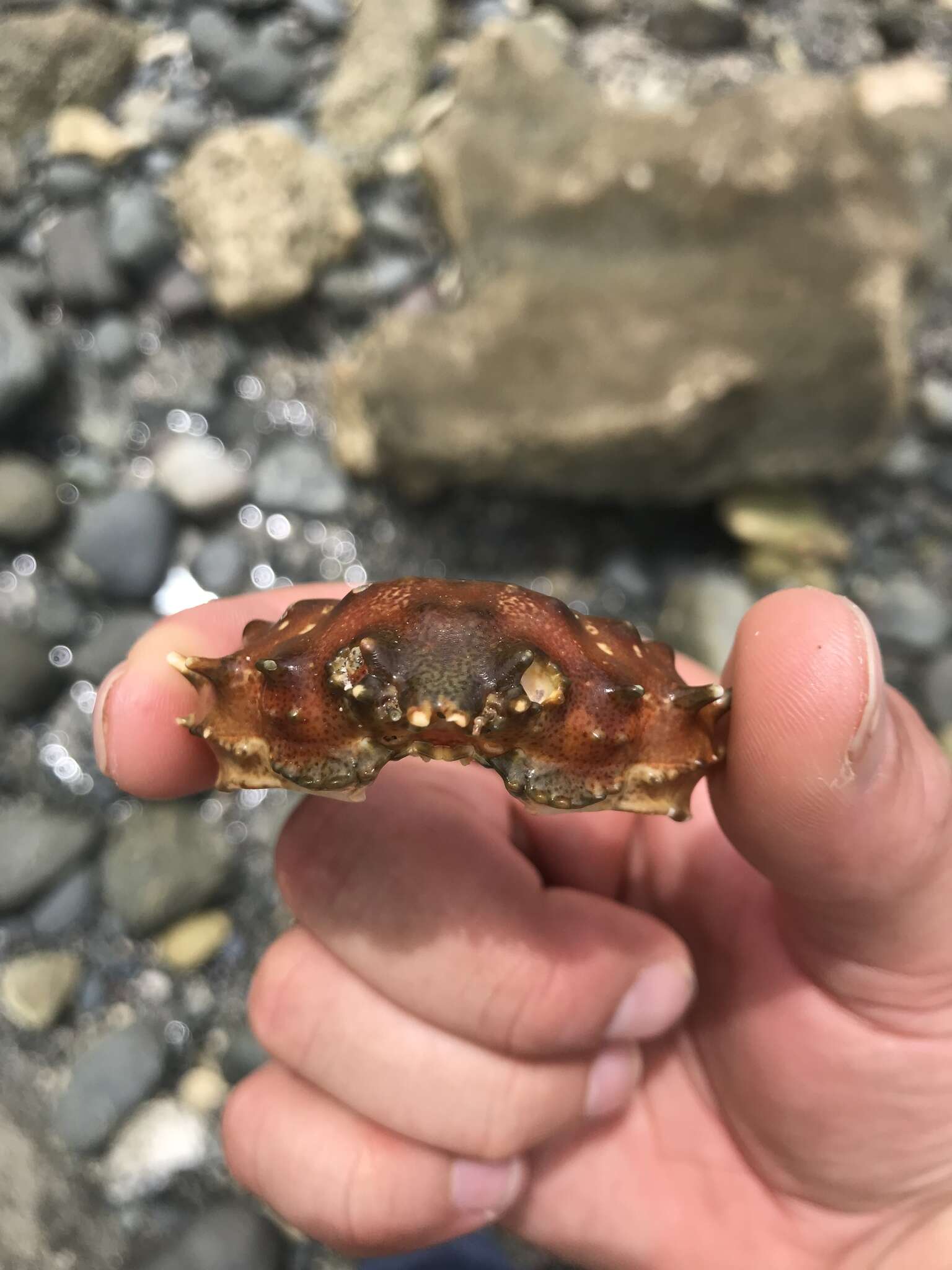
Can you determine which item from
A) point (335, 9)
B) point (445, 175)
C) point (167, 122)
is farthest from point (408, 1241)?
point (335, 9)

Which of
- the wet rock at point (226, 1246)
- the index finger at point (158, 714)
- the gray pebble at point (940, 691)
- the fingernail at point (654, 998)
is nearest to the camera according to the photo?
the index finger at point (158, 714)

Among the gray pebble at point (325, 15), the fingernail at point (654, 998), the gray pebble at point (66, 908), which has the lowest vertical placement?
the gray pebble at point (66, 908)

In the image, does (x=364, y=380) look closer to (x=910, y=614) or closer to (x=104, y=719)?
(x=104, y=719)

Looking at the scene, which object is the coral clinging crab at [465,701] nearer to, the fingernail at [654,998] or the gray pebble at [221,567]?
the fingernail at [654,998]

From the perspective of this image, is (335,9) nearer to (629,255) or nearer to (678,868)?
(629,255)

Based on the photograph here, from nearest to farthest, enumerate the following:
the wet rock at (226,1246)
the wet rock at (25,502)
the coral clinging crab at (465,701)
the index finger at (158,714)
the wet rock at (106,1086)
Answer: the coral clinging crab at (465,701), the index finger at (158,714), the wet rock at (226,1246), the wet rock at (106,1086), the wet rock at (25,502)

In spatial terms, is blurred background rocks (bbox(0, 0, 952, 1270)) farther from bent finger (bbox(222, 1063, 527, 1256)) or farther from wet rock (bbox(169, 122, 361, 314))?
bent finger (bbox(222, 1063, 527, 1256))

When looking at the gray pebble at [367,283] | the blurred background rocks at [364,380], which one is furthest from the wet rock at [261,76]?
the gray pebble at [367,283]

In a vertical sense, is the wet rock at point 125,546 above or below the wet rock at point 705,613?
above

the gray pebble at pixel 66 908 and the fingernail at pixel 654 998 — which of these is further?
the gray pebble at pixel 66 908
